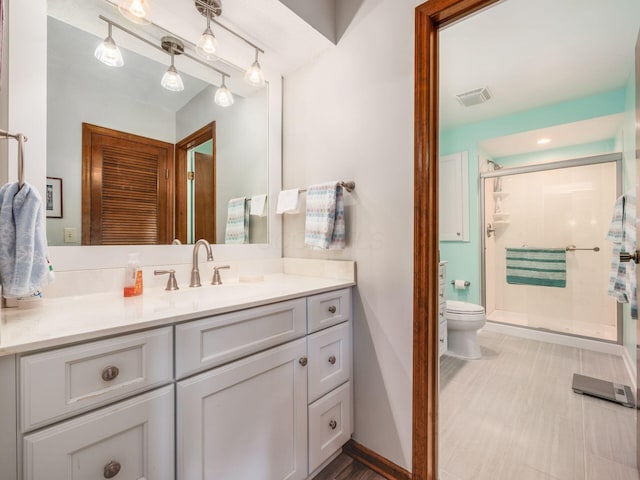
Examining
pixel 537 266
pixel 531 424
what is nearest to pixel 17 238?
pixel 531 424

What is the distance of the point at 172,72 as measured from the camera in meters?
1.43

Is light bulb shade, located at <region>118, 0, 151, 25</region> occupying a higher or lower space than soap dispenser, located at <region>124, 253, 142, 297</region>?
higher

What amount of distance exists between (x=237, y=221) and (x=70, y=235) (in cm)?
75

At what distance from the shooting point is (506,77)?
2.28m

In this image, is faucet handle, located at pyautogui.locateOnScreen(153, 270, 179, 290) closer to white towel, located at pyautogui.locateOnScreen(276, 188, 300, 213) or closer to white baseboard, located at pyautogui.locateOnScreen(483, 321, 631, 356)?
white towel, located at pyautogui.locateOnScreen(276, 188, 300, 213)

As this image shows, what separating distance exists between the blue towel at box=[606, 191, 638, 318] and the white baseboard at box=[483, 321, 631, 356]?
39.5 inches

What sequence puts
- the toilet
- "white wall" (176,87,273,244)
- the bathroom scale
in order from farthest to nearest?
the toilet < the bathroom scale < "white wall" (176,87,273,244)

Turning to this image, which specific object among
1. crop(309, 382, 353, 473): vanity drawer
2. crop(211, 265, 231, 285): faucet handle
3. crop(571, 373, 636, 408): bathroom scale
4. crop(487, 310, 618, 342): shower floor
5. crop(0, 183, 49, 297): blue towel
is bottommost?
crop(571, 373, 636, 408): bathroom scale

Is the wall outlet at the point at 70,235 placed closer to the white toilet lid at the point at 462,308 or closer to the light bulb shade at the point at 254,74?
the light bulb shade at the point at 254,74

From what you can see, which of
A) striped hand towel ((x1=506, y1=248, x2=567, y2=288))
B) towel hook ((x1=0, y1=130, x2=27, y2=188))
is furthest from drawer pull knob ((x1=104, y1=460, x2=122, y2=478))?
striped hand towel ((x1=506, y1=248, x2=567, y2=288))

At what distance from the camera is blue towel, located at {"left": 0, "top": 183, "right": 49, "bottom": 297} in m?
0.71

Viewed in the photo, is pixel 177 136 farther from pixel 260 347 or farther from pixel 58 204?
pixel 260 347

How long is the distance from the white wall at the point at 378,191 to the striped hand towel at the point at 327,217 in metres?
0.06

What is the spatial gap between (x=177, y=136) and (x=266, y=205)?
60 cm
